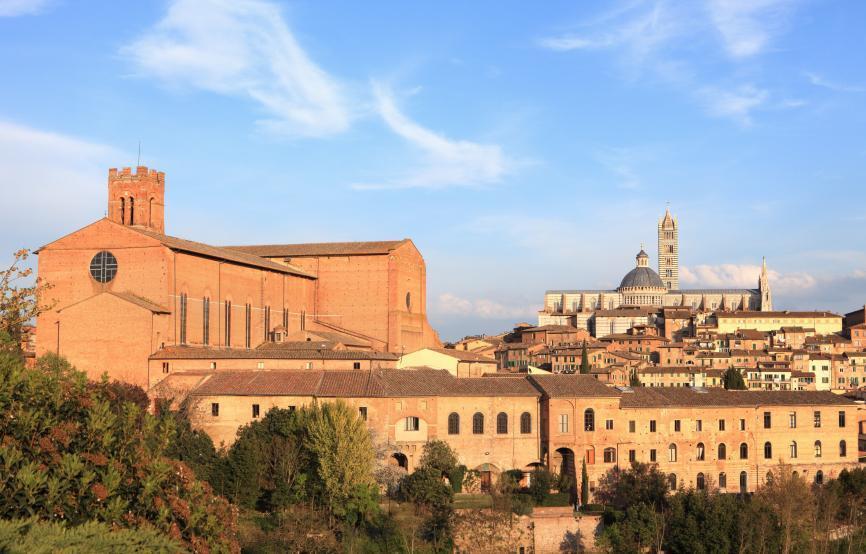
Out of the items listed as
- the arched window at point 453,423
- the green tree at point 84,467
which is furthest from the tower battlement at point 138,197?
the green tree at point 84,467

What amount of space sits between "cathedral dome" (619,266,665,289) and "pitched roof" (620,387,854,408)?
353ft

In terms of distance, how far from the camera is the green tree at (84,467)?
1439cm

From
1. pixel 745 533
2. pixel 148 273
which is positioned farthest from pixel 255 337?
pixel 745 533

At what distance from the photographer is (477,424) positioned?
37.6 metres

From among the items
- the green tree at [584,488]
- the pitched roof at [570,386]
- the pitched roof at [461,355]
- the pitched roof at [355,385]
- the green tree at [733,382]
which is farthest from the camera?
the green tree at [733,382]

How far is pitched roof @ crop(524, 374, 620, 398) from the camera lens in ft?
125

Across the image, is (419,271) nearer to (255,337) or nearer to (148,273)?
(255,337)

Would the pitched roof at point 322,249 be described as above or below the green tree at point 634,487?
above

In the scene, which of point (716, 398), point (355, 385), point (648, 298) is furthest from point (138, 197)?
point (648, 298)

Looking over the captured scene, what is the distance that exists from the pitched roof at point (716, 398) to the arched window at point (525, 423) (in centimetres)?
372

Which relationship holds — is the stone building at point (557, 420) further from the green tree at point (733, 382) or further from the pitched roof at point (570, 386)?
the green tree at point (733, 382)

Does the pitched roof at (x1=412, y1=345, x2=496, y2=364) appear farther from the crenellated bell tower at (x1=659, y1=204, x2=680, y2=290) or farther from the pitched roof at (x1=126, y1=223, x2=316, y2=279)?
the crenellated bell tower at (x1=659, y1=204, x2=680, y2=290)

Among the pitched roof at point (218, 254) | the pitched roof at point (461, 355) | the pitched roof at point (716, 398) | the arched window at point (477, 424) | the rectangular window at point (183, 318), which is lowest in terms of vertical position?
the arched window at point (477, 424)

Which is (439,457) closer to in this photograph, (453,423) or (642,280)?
(453,423)
